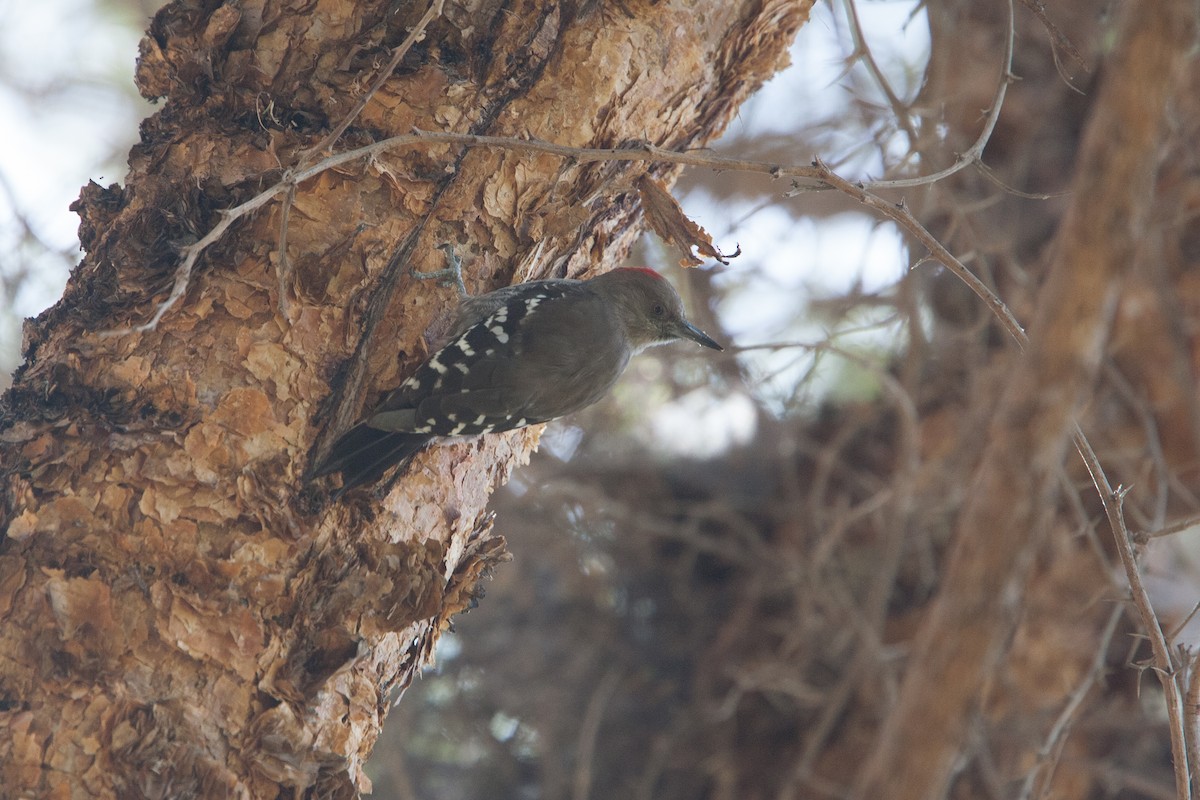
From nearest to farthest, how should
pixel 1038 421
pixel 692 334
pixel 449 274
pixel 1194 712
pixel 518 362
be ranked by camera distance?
1. pixel 1038 421
2. pixel 1194 712
3. pixel 449 274
4. pixel 518 362
5. pixel 692 334

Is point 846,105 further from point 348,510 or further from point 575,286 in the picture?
point 348,510

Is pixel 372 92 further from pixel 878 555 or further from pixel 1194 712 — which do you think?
pixel 878 555

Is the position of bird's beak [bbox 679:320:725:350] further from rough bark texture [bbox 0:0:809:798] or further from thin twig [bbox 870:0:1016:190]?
thin twig [bbox 870:0:1016:190]

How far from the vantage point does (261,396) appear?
2277 millimetres

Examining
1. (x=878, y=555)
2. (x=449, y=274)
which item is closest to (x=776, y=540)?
(x=878, y=555)

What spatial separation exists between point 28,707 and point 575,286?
2.10 metres

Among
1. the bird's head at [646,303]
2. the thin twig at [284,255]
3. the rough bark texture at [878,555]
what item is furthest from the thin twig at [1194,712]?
the bird's head at [646,303]

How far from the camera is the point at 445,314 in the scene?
102 inches

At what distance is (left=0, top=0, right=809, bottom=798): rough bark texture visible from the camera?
2051mm

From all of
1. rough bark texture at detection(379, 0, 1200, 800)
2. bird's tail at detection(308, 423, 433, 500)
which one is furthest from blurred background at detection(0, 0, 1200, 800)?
bird's tail at detection(308, 423, 433, 500)

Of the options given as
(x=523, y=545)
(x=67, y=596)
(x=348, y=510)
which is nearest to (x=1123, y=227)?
(x=348, y=510)

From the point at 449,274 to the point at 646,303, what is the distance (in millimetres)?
1449

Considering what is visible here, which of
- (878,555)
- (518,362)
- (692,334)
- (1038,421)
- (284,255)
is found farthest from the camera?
(878,555)

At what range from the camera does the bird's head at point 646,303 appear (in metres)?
3.84
